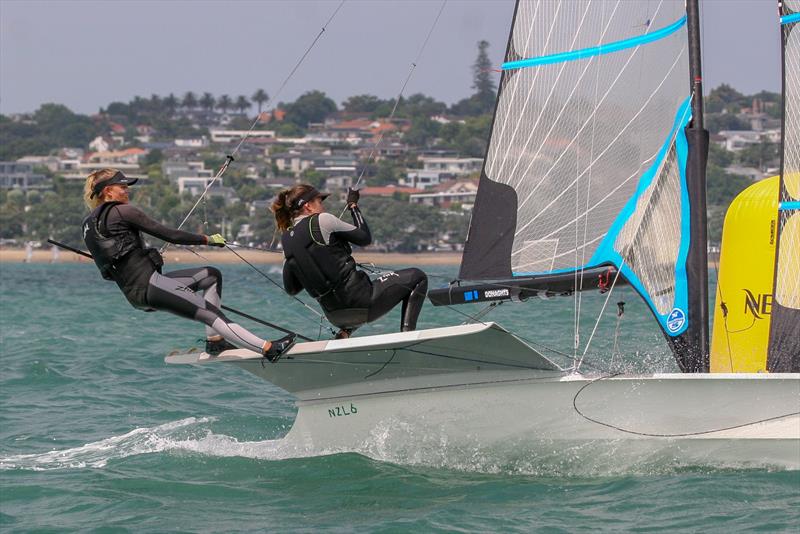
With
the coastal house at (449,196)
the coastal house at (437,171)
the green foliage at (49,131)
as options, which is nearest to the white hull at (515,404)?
the coastal house at (449,196)

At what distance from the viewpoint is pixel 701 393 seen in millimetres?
6414

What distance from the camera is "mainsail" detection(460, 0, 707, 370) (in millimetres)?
7391

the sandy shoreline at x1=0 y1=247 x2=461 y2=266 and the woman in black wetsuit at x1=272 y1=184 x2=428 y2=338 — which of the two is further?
the sandy shoreline at x1=0 y1=247 x2=461 y2=266

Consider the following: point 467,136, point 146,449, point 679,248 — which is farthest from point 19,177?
point 679,248

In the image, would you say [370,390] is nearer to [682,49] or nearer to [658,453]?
[658,453]

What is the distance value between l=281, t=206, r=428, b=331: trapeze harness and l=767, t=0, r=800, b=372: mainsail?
6.04 feet

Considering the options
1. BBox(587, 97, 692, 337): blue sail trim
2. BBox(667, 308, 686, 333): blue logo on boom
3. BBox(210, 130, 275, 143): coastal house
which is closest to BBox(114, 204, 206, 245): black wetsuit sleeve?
BBox(587, 97, 692, 337): blue sail trim

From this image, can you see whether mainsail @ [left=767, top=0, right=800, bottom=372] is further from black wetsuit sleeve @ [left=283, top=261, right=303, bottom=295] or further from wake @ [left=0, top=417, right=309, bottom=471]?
wake @ [left=0, top=417, right=309, bottom=471]

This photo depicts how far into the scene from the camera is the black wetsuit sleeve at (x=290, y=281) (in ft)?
22.4

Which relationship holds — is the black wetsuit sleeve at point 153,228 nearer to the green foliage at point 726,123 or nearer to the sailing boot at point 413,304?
the sailing boot at point 413,304

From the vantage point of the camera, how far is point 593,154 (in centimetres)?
768

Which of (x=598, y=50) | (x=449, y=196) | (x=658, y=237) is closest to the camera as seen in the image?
(x=658, y=237)

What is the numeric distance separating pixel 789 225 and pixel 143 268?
328cm

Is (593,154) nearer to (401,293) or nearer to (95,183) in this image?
(401,293)
